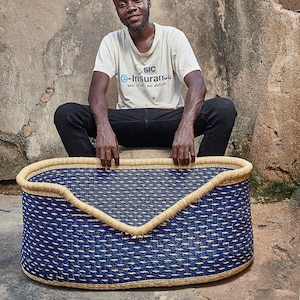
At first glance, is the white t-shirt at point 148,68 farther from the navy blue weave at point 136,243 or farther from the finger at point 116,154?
the navy blue weave at point 136,243

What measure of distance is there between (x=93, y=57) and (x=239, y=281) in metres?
1.64

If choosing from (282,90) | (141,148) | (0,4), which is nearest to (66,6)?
(0,4)

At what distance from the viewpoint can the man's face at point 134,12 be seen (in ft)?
9.05

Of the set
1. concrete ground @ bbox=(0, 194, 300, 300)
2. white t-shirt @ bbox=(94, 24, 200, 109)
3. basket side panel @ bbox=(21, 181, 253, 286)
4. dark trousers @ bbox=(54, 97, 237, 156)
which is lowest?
concrete ground @ bbox=(0, 194, 300, 300)

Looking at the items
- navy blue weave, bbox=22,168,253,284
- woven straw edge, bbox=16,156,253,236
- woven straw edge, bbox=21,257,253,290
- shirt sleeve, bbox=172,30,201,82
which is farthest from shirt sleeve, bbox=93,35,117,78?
woven straw edge, bbox=21,257,253,290

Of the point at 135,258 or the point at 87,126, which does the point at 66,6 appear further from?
the point at 135,258

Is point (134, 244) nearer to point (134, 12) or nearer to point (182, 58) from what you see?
point (182, 58)

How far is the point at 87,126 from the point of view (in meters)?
2.71

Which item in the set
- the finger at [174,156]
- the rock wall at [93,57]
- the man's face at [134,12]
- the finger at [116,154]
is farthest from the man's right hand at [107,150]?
the rock wall at [93,57]

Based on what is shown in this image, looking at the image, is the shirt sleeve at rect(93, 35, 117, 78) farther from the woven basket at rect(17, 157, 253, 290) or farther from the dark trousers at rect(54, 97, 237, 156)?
the woven basket at rect(17, 157, 253, 290)

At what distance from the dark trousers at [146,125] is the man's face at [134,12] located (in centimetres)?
36

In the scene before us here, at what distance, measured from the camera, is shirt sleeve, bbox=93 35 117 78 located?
9.19 ft

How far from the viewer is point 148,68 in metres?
2.85

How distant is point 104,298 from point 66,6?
1803mm
